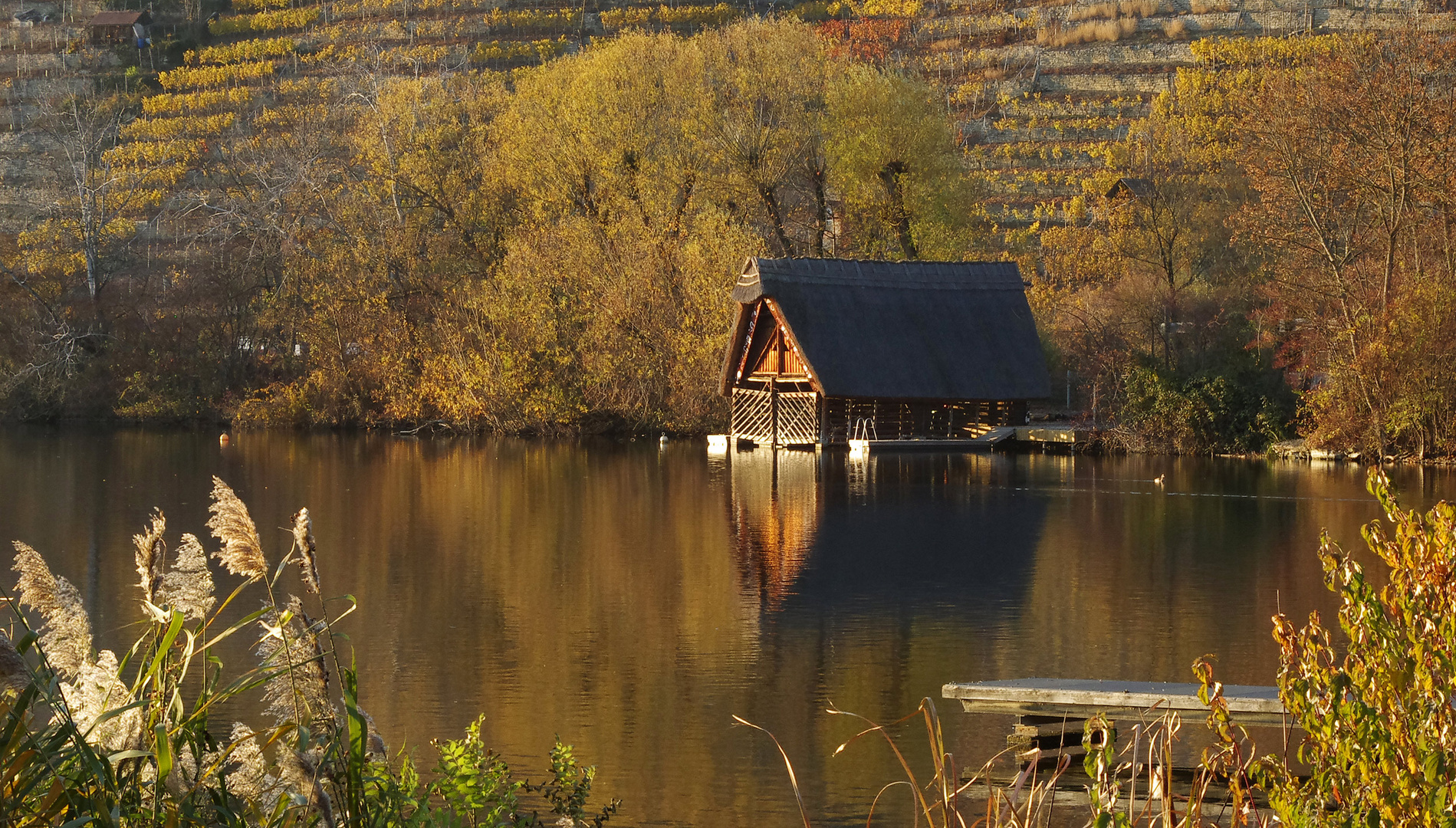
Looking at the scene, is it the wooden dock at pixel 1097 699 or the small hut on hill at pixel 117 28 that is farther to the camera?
the small hut on hill at pixel 117 28

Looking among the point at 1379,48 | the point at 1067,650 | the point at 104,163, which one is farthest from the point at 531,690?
the point at 104,163

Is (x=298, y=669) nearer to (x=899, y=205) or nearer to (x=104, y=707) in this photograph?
(x=104, y=707)

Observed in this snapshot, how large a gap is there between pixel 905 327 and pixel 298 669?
111 ft

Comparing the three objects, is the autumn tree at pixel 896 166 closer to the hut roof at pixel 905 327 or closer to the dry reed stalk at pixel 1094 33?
the hut roof at pixel 905 327

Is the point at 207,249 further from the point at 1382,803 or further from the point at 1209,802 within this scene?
the point at 1382,803

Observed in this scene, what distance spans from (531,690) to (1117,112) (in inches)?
2272

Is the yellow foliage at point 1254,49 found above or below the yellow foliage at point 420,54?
below

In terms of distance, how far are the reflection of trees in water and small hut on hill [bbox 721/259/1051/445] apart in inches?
95.9

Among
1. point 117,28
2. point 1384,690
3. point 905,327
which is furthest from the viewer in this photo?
point 117,28

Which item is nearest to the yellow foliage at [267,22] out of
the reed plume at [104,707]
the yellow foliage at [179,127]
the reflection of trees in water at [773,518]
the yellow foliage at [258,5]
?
the yellow foliage at [258,5]

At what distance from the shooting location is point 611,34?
7444 cm

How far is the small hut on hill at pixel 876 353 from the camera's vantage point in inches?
1416

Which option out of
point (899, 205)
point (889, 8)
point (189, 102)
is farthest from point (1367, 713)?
point (889, 8)

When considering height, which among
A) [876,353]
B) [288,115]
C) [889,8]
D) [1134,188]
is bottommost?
[876,353]
